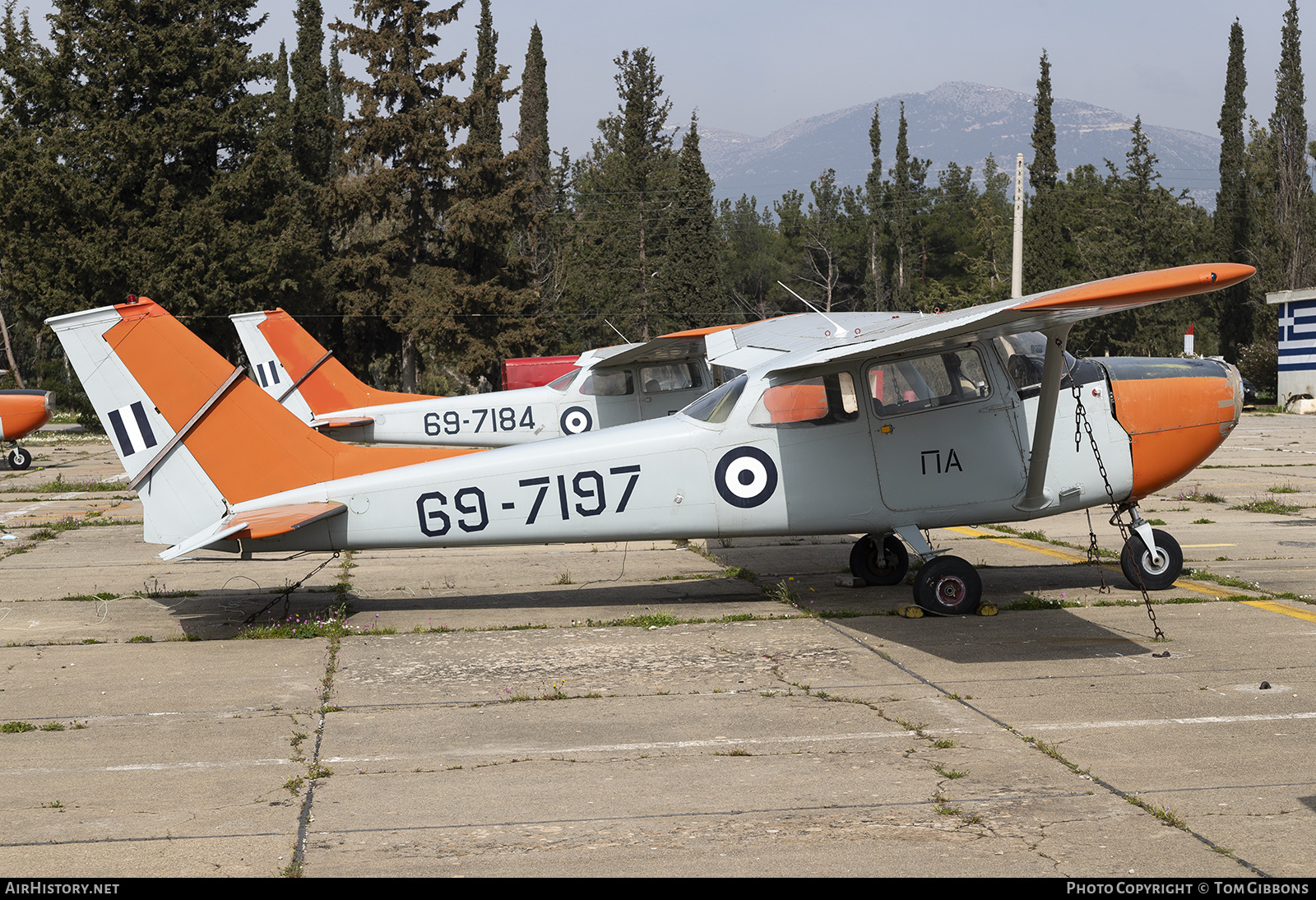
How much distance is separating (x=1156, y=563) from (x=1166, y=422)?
4.30ft

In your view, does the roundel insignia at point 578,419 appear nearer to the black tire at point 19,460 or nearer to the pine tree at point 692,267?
the black tire at point 19,460

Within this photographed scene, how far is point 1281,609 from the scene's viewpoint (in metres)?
9.14

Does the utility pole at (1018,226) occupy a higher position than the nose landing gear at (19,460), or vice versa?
the utility pole at (1018,226)

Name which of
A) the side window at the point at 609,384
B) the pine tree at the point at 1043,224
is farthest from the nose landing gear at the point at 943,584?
the pine tree at the point at 1043,224

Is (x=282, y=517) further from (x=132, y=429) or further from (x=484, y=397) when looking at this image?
(x=484, y=397)

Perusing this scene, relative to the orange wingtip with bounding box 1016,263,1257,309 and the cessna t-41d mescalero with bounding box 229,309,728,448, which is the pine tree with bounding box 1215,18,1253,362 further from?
the orange wingtip with bounding box 1016,263,1257,309

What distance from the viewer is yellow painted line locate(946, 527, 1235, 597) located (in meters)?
9.90

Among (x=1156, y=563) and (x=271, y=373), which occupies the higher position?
(x=271, y=373)

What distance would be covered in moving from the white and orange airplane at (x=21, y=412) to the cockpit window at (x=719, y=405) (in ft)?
65.4

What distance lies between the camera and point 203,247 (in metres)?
42.0

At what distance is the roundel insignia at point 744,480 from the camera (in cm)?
912

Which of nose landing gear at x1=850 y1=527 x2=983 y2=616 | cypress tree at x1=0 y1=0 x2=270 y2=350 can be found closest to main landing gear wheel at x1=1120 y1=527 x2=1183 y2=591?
nose landing gear at x1=850 y1=527 x2=983 y2=616

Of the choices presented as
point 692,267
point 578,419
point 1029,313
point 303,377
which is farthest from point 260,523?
point 692,267

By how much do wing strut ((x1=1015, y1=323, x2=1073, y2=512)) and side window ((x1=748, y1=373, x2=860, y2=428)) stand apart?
1.45m
